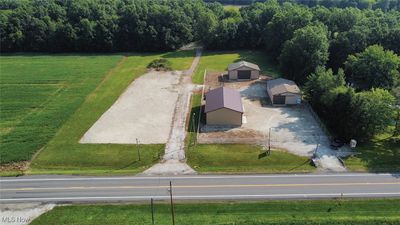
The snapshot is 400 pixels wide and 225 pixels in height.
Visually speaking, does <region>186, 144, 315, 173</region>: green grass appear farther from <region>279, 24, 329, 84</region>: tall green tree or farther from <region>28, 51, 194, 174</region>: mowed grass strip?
<region>279, 24, 329, 84</region>: tall green tree

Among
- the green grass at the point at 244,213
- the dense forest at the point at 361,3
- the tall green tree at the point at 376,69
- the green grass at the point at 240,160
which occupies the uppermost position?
the dense forest at the point at 361,3

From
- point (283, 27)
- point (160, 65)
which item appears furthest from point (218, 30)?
point (160, 65)

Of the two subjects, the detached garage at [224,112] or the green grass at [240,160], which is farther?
the detached garage at [224,112]

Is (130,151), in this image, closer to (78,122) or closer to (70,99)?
(78,122)

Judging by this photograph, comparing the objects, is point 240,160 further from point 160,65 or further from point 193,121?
point 160,65

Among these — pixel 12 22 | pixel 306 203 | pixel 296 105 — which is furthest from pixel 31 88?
pixel 306 203

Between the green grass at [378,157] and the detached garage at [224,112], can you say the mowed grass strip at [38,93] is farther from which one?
the green grass at [378,157]

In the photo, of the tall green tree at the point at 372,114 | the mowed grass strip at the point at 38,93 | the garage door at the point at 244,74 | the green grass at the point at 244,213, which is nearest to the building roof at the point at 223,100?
→ the garage door at the point at 244,74

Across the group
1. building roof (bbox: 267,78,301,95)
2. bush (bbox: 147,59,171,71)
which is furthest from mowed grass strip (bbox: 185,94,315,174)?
bush (bbox: 147,59,171,71)
